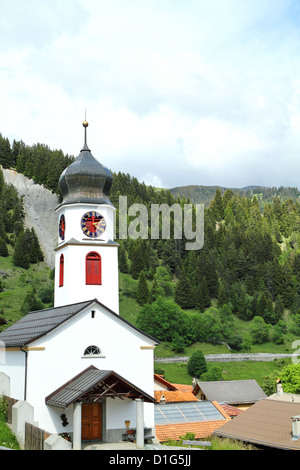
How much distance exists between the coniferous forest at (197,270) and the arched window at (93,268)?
190 feet

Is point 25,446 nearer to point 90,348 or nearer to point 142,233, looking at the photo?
point 90,348

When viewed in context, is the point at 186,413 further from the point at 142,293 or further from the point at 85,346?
the point at 142,293

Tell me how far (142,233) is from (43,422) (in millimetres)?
110388

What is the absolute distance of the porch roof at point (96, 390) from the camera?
20.9 meters

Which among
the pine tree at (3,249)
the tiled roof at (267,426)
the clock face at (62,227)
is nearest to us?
the tiled roof at (267,426)

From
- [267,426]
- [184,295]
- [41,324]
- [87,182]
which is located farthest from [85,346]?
[184,295]

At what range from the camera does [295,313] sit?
11181 cm

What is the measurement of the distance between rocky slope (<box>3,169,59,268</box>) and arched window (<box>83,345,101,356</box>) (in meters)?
86.8

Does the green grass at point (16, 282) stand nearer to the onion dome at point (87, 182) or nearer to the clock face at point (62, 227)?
the clock face at point (62, 227)

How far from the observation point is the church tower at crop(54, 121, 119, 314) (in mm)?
27141

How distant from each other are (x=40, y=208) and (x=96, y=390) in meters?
104

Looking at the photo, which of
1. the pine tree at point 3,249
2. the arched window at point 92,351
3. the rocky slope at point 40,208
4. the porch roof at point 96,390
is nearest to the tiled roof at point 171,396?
the arched window at point 92,351

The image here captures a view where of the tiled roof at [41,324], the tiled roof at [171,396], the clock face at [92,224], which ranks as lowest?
the tiled roof at [171,396]
